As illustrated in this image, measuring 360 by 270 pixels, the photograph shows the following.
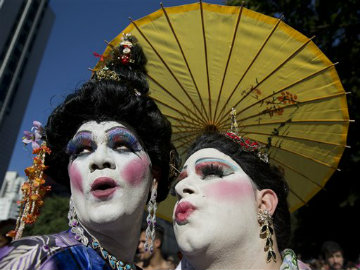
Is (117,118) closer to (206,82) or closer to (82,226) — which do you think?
(82,226)

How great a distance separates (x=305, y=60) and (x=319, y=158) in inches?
39.1

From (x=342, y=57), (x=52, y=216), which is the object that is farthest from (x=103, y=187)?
(x=52, y=216)

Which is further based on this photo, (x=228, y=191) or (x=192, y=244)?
(x=228, y=191)

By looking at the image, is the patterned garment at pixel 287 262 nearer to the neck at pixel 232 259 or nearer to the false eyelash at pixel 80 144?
the neck at pixel 232 259

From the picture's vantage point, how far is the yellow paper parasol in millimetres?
2803

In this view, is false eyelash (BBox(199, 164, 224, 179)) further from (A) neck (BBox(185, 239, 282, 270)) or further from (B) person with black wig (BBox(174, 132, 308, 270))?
(A) neck (BBox(185, 239, 282, 270))

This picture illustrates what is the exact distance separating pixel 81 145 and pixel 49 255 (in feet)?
2.59

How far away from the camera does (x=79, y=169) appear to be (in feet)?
7.39

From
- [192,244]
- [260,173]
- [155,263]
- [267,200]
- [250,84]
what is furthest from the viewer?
[155,263]

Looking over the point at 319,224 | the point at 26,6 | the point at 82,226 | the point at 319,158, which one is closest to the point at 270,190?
the point at 319,158

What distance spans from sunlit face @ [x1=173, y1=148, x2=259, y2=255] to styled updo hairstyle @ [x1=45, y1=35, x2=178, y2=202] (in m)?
0.40

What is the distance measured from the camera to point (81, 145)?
2.33 m

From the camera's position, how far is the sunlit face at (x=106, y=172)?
2121 millimetres

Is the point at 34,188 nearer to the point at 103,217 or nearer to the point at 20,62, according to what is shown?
the point at 103,217
